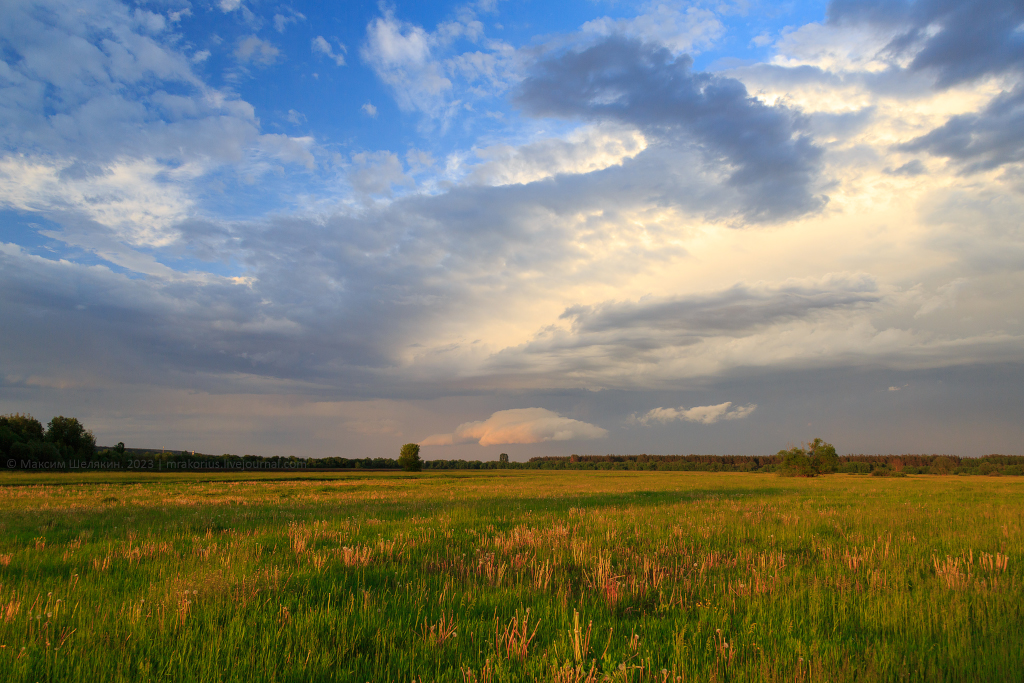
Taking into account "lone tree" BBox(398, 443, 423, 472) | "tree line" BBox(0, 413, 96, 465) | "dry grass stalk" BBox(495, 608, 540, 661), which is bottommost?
"lone tree" BBox(398, 443, 423, 472)

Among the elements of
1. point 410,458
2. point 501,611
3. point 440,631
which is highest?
point 440,631

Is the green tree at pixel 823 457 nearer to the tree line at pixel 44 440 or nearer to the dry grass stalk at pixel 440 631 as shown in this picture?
the dry grass stalk at pixel 440 631

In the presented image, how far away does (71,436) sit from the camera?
122 m

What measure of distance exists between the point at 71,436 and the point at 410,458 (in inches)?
3504

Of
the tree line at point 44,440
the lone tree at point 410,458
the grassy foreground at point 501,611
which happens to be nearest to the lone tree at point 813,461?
the lone tree at point 410,458

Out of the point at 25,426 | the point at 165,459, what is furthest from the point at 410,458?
the point at 25,426

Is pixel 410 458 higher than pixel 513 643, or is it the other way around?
pixel 513 643

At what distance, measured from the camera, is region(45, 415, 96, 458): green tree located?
118 metres

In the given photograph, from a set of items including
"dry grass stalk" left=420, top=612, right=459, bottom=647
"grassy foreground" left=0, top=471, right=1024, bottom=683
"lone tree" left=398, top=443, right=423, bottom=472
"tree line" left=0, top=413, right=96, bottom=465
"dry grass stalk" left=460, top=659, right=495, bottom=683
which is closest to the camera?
"dry grass stalk" left=460, top=659, right=495, bottom=683

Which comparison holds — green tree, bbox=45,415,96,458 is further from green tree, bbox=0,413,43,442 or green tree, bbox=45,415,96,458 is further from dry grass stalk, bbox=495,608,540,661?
dry grass stalk, bbox=495,608,540,661

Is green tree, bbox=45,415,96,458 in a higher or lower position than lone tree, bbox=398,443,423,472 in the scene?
higher

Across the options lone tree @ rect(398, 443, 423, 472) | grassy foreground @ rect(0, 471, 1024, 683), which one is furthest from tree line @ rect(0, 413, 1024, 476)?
grassy foreground @ rect(0, 471, 1024, 683)

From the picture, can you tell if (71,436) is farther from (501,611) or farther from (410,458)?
(501,611)

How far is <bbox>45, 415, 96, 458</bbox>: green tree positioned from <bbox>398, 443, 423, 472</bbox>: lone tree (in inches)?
3221
